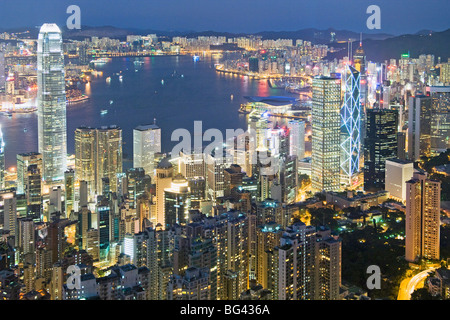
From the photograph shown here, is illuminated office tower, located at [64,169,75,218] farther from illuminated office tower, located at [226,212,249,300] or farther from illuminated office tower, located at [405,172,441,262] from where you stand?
illuminated office tower, located at [405,172,441,262]

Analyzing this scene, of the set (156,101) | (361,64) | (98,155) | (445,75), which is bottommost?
(98,155)

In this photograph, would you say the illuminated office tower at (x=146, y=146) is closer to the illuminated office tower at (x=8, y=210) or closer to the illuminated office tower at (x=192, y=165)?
the illuminated office tower at (x=192, y=165)

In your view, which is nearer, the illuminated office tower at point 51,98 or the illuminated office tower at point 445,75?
the illuminated office tower at point 51,98

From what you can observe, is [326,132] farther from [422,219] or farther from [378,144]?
[422,219]

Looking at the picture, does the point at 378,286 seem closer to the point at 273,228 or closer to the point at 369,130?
the point at 273,228

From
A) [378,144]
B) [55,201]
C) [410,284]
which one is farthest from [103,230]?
[378,144]

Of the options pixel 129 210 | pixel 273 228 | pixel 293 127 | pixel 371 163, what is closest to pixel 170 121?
pixel 293 127

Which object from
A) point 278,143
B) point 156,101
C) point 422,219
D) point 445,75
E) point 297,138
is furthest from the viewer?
point 445,75

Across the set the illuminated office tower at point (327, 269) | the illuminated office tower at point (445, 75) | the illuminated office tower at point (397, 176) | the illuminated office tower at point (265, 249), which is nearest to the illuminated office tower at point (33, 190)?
the illuminated office tower at point (265, 249)
